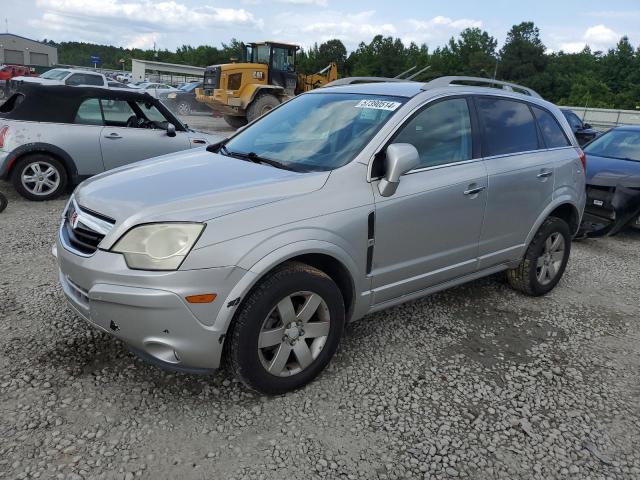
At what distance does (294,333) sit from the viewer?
2.92 metres

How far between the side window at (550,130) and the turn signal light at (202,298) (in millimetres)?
3406

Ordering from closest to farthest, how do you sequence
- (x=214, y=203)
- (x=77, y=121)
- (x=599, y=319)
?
(x=214, y=203)
(x=599, y=319)
(x=77, y=121)

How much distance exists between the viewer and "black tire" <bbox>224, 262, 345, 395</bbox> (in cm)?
269

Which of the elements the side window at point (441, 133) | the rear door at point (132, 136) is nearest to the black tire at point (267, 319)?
the side window at point (441, 133)

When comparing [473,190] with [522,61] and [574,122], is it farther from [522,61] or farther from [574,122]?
[522,61]

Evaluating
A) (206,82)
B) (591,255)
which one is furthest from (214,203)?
(206,82)

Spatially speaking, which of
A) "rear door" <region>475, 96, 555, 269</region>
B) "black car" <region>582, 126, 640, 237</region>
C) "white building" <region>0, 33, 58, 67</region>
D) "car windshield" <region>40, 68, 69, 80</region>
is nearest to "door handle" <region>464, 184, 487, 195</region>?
"rear door" <region>475, 96, 555, 269</region>

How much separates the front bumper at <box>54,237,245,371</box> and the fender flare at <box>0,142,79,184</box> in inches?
200

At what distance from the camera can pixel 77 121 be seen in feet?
23.7

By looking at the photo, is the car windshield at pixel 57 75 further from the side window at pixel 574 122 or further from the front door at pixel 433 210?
the front door at pixel 433 210

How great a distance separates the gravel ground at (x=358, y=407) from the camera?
2.51m

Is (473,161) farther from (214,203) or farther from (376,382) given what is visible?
(214,203)

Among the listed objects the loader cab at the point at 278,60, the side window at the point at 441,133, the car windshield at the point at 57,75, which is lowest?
the side window at the point at 441,133

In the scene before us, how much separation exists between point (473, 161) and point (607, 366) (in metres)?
1.73
